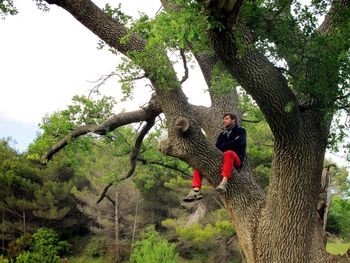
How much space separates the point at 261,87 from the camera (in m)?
4.50

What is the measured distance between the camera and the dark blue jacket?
5820mm

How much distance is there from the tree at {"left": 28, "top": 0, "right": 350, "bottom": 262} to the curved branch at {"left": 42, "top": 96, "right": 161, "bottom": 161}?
0.05ft

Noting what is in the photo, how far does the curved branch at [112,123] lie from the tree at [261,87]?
0.02 meters

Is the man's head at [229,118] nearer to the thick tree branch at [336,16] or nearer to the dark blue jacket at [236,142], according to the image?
the dark blue jacket at [236,142]

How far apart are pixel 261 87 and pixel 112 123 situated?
302 centimetres

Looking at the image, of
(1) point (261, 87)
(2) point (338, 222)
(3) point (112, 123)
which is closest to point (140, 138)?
(3) point (112, 123)

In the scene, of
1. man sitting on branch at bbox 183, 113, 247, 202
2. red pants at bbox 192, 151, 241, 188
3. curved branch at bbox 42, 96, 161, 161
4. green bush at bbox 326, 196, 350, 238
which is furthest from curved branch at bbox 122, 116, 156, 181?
green bush at bbox 326, 196, 350, 238

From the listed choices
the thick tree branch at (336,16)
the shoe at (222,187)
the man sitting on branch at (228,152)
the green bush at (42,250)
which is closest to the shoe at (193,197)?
the man sitting on branch at (228,152)

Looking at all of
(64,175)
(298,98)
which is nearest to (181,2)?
(298,98)

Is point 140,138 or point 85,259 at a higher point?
point 140,138

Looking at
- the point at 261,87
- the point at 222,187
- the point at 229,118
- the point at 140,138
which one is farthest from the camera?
the point at 140,138

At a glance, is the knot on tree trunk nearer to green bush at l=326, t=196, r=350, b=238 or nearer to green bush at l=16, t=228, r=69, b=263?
green bush at l=16, t=228, r=69, b=263

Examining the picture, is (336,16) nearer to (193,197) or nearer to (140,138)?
(193,197)

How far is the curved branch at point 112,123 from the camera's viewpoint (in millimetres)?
6816
